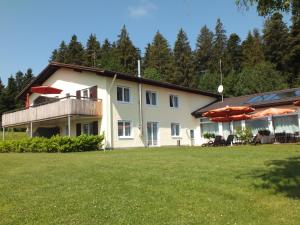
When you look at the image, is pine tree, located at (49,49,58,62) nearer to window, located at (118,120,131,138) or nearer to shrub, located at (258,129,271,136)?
window, located at (118,120,131,138)

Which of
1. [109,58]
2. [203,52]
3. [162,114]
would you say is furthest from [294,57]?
[162,114]

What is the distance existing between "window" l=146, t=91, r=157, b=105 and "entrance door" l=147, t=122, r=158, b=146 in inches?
69.8

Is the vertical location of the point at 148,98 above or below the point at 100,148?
above

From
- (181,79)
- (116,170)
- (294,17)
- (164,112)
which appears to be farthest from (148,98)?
(181,79)

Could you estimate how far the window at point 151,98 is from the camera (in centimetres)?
2927

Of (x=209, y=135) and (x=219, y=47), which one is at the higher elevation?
(x=219, y=47)

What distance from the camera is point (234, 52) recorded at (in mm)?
65000

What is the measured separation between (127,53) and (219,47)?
1797 cm

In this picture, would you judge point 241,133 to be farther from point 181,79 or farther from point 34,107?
point 181,79

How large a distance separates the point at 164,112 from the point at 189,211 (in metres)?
24.2

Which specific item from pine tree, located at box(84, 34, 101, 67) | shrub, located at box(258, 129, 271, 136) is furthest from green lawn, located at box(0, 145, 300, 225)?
pine tree, located at box(84, 34, 101, 67)

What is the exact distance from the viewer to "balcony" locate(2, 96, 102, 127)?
79.4ft

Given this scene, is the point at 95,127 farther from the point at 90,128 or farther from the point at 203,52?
the point at 203,52

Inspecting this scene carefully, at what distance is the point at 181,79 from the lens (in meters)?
60.5
